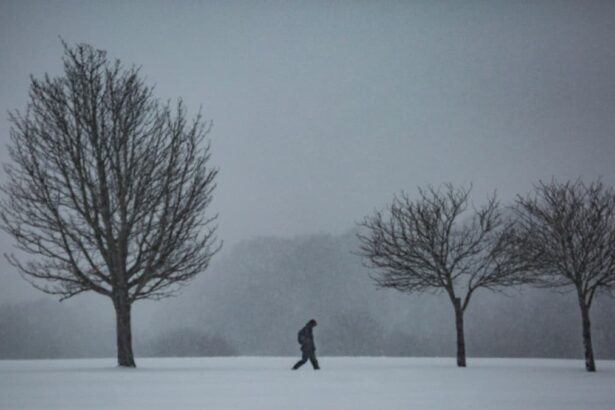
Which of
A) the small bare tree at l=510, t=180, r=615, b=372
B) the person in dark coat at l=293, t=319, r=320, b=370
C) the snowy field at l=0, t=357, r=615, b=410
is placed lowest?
the snowy field at l=0, t=357, r=615, b=410

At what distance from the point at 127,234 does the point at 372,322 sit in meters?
44.5

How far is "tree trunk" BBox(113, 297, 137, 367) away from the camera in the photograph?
19.2m

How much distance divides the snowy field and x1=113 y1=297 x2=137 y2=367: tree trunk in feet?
6.59

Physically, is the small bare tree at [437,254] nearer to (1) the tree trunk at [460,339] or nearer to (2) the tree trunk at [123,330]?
(1) the tree trunk at [460,339]

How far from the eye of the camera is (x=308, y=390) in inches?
479

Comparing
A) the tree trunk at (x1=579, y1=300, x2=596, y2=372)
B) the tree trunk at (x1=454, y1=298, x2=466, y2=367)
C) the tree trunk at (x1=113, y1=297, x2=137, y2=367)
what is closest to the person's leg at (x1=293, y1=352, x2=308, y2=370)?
the tree trunk at (x1=113, y1=297, x2=137, y2=367)

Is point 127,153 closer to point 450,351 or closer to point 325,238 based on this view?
point 450,351

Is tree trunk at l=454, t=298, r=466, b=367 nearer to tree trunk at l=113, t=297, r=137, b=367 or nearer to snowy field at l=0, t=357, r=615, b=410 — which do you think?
snowy field at l=0, t=357, r=615, b=410

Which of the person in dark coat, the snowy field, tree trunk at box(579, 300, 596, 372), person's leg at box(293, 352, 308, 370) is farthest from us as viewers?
tree trunk at box(579, 300, 596, 372)

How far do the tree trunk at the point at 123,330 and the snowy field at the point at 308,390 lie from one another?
2.01 m

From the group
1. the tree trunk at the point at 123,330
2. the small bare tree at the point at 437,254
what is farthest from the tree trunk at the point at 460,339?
the tree trunk at the point at 123,330

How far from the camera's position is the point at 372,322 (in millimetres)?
59844

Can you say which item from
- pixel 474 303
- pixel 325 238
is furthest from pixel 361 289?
pixel 474 303

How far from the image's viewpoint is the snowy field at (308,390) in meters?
10.0
